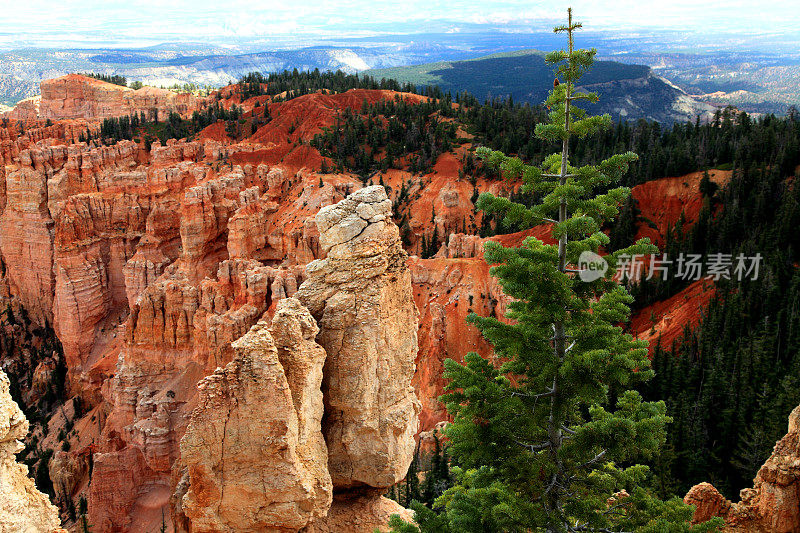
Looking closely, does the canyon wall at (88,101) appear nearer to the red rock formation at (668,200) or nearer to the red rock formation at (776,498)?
the red rock formation at (668,200)

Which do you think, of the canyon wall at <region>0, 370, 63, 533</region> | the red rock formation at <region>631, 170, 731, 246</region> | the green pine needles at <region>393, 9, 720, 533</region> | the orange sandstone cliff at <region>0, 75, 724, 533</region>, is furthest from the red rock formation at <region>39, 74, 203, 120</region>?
the canyon wall at <region>0, 370, 63, 533</region>

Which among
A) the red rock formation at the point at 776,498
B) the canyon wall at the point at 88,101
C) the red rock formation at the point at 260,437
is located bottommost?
the red rock formation at the point at 776,498

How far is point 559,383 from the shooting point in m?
14.1

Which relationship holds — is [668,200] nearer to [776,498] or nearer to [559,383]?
[776,498]

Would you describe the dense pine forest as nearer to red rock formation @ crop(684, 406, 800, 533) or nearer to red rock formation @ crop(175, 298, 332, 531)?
red rock formation @ crop(684, 406, 800, 533)

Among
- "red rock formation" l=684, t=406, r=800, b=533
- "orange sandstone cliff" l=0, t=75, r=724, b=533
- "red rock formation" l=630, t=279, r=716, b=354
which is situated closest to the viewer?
"orange sandstone cliff" l=0, t=75, r=724, b=533

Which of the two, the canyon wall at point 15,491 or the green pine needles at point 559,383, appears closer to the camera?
the canyon wall at point 15,491

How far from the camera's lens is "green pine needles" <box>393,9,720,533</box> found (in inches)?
524

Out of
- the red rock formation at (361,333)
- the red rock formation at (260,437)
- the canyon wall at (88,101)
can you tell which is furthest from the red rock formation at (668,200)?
the canyon wall at (88,101)

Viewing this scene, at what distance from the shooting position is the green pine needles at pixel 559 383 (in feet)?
43.7

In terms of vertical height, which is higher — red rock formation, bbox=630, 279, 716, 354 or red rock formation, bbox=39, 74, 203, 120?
red rock formation, bbox=39, 74, 203, 120

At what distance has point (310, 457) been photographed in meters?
13.7

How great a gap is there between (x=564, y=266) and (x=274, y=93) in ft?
347

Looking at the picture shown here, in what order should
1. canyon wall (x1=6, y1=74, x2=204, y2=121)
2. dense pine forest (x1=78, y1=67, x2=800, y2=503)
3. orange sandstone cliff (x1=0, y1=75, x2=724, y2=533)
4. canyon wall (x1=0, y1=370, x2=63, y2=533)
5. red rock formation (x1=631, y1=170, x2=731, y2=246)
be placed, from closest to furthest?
canyon wall (x1=0, y1=370, x2=63, y2=533), orange sandstone cliff (x1=0, y1=75, x2=724, y2=533), dense pine forest (x1=78, y1=67, x2=800, y2=503), red rock formation (x1=631, y1=170, x2=731, y2=246), canyon wall (x1=6, y1=74, x2=204, y2=121)
